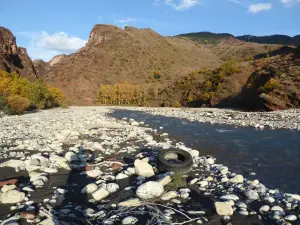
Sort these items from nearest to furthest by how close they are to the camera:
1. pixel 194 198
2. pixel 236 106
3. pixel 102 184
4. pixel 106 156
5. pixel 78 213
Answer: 1. pixel 78 213
2. pixel 194 198
3. pixel 102 184
4. pixel 106 156
5. pixel 236 106

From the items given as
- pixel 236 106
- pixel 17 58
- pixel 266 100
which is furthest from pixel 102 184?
pixel 17 58

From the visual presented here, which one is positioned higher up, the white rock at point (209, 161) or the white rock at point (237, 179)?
the white rock at point (237, 179)

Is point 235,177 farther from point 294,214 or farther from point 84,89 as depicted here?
point 84,89

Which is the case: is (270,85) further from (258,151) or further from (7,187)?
(7,187)

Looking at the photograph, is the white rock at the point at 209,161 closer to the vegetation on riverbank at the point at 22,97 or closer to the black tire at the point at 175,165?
the black tire at the point at 175,165

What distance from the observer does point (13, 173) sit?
769 cm

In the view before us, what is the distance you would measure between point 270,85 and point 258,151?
25730 millimetres

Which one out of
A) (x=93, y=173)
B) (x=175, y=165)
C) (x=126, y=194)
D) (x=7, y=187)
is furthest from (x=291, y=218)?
(x=7, y=187)

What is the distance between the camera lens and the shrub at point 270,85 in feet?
110

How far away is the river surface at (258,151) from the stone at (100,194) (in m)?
4.40

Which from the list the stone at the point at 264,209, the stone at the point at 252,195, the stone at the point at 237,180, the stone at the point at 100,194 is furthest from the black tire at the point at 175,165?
the stone at the point at 264,209

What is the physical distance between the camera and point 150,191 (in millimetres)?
6203

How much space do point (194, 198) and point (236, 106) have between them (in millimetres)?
36136

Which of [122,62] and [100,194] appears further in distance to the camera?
[122,62]
